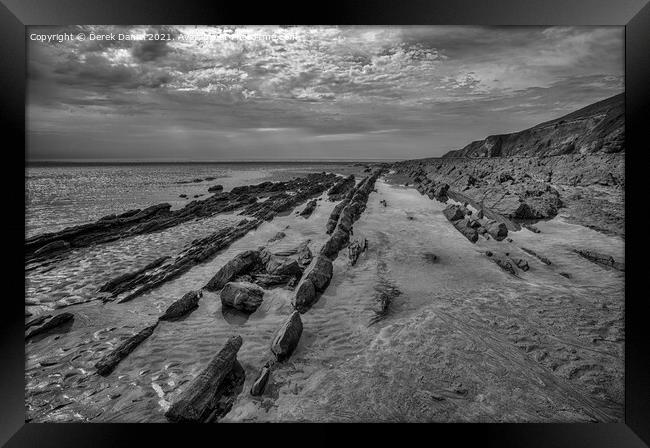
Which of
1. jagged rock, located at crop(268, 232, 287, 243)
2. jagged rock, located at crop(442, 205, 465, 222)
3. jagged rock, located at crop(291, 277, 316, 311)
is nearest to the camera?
jagged rock, located at crop(291, 277, 316, 311)

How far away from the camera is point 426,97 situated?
18.7 ft

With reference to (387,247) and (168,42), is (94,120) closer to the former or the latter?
(168,42)

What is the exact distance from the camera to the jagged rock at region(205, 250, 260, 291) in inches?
221

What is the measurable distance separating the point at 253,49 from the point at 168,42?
1322 millimetres

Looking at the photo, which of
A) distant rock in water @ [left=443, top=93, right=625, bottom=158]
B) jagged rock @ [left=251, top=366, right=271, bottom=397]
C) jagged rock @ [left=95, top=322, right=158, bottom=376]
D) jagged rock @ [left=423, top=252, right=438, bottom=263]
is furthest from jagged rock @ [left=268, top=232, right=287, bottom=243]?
distant rock in water @ [left=443, top=93, right=625, bottom=158]

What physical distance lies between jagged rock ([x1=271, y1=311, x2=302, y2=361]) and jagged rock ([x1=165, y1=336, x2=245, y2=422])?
0.51 metres

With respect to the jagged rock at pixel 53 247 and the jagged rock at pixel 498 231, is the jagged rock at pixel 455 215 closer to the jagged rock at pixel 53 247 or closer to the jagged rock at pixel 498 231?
the jagged rock at pixel 498 231

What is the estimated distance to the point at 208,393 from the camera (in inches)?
125

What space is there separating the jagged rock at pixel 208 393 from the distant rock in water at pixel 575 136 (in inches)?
245

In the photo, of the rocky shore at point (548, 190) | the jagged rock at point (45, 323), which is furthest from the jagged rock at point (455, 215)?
the jagged rock at point (45, 323)

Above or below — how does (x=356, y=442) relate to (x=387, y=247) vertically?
below

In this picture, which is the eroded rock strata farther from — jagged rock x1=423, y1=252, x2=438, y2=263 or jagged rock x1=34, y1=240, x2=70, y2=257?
jagged rock x1=423, y1=252, x2=438, y2=263

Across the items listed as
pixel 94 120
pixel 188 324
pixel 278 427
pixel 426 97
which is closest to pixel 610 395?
pixel 278 427

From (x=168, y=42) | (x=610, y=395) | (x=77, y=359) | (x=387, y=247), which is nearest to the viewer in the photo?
(x=610, y=395)
